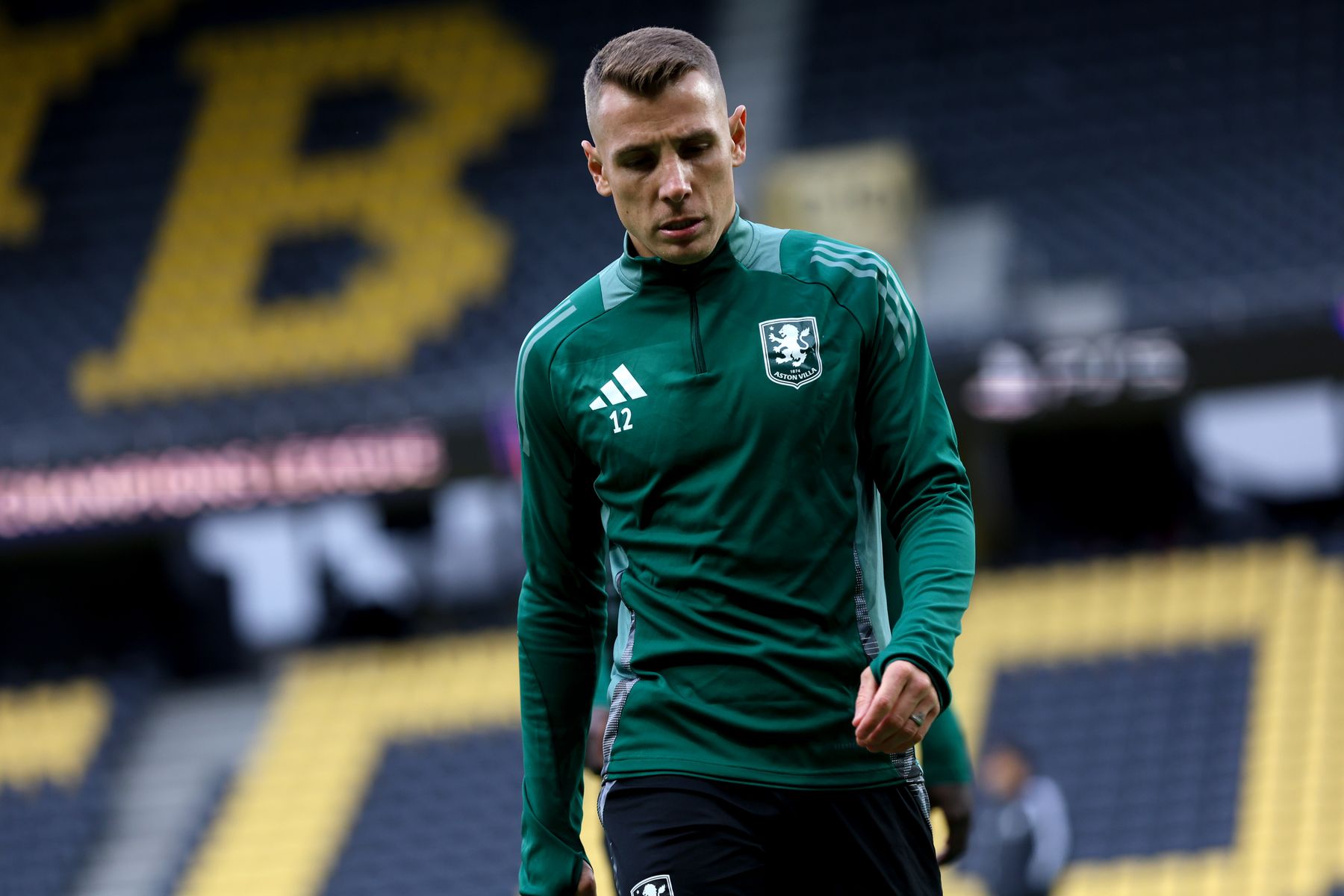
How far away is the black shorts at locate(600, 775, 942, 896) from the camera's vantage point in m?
2.39

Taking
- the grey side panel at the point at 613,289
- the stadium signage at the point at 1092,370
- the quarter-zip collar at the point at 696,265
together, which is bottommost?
the stadium signage at the point at 1092,370

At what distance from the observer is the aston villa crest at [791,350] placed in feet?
8.14

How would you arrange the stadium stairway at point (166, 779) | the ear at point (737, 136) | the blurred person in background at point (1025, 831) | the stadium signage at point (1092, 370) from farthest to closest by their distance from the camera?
the stadium stairway at point (166, 779)
the stadium signage at point (1092, 370)
the blurred person in background at point (1025, 831)
the ear at point (737, 136)

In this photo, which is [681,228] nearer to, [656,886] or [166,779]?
[656,886]

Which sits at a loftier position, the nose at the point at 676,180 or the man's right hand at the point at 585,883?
the nose at the point at 676,180

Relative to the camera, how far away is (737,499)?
245cm

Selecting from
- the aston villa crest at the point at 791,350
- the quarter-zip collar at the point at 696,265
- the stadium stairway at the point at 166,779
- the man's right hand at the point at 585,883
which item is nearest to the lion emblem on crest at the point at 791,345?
the aston villa crest at the point at 791,350

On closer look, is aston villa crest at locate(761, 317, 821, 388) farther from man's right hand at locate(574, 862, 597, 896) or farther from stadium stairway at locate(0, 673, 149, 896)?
stadium stairway at locate(0, 673, 149, 896)

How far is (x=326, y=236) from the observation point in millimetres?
15898

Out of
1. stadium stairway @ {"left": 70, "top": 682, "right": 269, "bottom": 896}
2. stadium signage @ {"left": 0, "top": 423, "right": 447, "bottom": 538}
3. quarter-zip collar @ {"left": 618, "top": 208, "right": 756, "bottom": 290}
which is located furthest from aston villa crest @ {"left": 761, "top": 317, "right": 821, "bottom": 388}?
stadium stairway @ {"left": 70, "top": 682, "right": 269, "bottom": 896}

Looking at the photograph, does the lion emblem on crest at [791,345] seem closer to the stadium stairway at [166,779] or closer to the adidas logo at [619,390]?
the adidas logo at [619,390]

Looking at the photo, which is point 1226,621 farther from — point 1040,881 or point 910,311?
point 910,311

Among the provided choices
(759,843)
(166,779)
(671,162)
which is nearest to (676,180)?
(671,162)

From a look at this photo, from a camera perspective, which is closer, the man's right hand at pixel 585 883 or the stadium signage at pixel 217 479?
the man's right hand at pixel 585 883
